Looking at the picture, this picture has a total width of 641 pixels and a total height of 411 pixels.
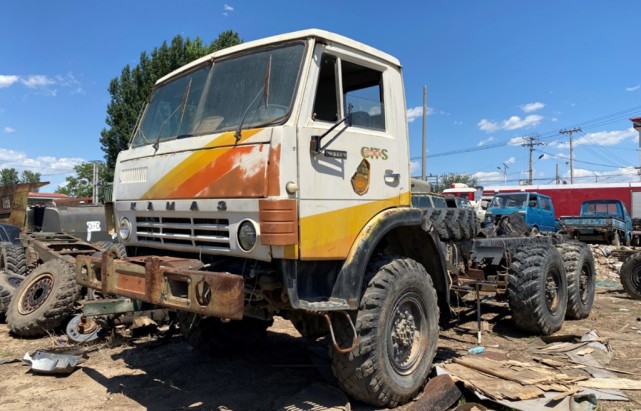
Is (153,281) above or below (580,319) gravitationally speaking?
above

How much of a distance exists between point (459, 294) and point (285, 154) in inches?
180

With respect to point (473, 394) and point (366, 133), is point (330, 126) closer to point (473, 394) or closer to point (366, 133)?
point (366, 133)

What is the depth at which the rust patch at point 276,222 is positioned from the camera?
322 centimetres

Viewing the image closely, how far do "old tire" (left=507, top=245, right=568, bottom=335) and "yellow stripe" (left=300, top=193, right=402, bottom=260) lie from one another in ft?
11.2

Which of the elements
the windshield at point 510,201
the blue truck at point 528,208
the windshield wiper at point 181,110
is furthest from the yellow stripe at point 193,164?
the windshield at point 510,201

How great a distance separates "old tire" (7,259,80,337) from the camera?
21.0 feet

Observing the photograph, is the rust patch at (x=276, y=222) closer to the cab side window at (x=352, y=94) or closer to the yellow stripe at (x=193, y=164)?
the yellow stripe at (x=193, y=164)

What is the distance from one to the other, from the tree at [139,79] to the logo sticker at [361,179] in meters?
23.6

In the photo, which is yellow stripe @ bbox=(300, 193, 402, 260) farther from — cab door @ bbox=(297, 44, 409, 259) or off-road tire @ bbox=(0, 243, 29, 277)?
off-road tire @ bbox=(0, 243, 29, 277)

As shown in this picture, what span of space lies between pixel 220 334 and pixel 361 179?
9.05 ft

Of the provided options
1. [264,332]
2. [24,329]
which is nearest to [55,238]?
[24,329]

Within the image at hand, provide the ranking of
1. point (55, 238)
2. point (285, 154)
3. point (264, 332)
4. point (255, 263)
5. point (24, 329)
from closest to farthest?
point (285, 154), point (255, 263), point (264, 332), point (24, 329), point (55, 238)

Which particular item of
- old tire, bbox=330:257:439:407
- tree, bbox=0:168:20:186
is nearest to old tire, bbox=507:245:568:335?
old tire, bbox=330:257:439:407

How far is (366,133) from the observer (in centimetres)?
405
